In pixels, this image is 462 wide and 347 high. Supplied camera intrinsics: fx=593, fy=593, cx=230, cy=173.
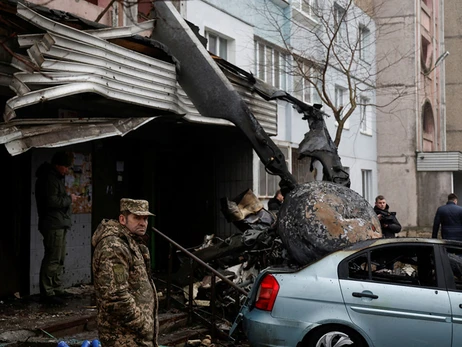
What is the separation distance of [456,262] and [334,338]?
4.81 ft

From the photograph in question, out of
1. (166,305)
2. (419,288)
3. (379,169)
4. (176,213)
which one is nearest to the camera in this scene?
(419,288)

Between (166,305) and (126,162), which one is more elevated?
(126,162)

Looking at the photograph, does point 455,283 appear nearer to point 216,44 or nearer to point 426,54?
point 216,44

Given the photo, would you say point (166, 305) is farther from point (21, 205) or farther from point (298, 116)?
point (298, 116)

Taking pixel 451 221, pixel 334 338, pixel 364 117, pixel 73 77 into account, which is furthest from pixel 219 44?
pixel 364 117

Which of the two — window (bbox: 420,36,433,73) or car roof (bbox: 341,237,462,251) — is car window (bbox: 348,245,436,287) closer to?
car roof (bbox: 341,237,462,251)

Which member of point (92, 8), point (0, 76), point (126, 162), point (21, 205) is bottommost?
point (21, 205)

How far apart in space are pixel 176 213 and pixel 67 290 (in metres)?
3.41

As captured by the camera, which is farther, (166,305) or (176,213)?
(176,213)

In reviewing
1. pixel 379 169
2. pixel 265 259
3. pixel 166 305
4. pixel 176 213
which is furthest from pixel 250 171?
pixel 379 169

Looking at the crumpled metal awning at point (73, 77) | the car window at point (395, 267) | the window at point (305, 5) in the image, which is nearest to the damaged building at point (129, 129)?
the crumpled metal awning at point (73, 77)

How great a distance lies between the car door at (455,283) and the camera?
18.2ft

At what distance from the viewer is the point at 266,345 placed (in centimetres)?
577

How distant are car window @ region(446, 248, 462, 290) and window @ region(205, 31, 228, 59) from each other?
8650 millimetres
